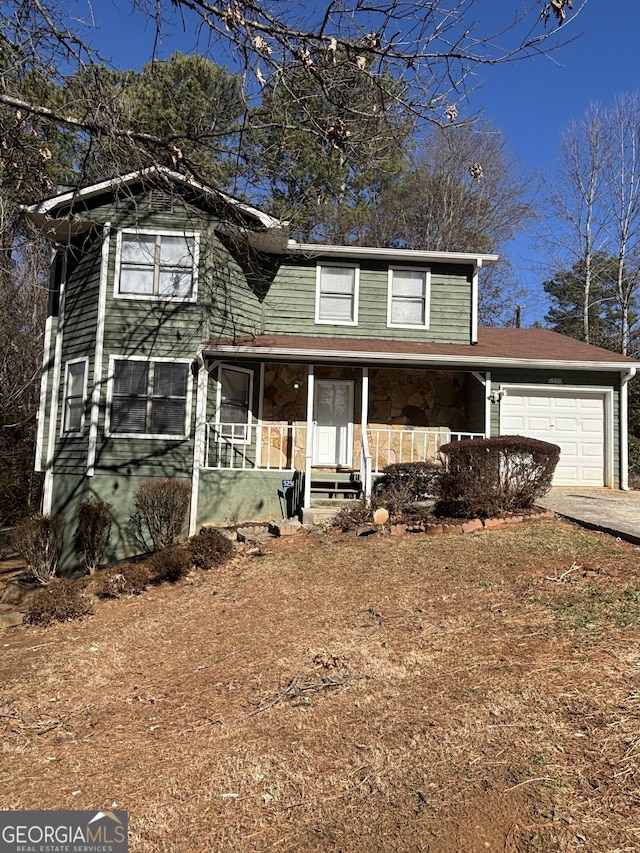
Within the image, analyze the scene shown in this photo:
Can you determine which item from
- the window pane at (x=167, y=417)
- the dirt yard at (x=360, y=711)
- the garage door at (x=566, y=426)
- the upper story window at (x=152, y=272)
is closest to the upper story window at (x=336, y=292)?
the upper story window at (x=152, y=272)

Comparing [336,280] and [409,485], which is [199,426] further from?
[336,280]

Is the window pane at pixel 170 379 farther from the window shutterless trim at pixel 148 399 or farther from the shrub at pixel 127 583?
the shrub at pixel 127 583

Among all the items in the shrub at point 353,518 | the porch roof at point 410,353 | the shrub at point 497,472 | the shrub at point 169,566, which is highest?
the porch roof at point 410,353

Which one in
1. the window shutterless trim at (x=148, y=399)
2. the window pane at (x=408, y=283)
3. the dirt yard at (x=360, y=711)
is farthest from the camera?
the window pane at (x=408, y=283)

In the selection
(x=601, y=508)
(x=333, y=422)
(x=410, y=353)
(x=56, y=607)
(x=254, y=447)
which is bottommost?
(x=56, y=607)

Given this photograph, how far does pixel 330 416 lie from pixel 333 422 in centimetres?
15

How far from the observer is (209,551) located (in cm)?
849

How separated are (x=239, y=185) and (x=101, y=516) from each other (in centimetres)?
606

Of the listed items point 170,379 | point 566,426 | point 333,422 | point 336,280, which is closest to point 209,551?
point 170,379

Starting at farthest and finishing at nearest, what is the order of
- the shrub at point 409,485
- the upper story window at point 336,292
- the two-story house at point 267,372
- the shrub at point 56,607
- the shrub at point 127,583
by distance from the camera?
the upper story window at point 336,292 < the two-story house at point 267,372 < the shrub at point 409,485 < the shrub at point 127,583 < the shrub at point 56,607

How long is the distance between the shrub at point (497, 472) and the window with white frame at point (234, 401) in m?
4.71

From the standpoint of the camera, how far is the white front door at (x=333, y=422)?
40.9ft

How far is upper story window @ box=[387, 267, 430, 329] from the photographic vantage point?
512 inches

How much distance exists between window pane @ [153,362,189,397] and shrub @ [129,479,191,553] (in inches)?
81.4
